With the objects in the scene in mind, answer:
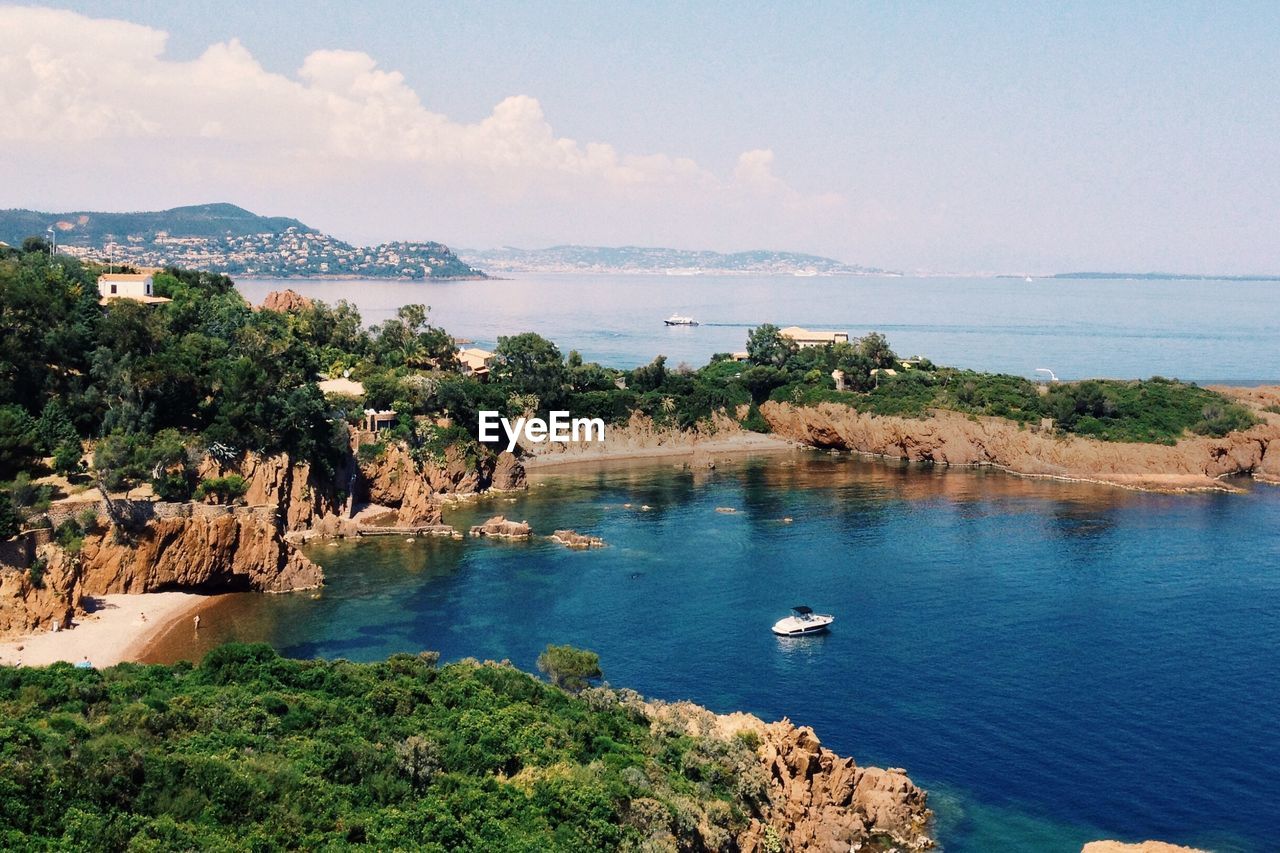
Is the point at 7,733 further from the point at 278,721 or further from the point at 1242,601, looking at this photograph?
the point at 1242,601

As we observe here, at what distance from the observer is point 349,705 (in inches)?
1464

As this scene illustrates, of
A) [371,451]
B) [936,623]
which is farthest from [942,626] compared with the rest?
[371,451]

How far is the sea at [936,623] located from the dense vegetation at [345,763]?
10.6 metres

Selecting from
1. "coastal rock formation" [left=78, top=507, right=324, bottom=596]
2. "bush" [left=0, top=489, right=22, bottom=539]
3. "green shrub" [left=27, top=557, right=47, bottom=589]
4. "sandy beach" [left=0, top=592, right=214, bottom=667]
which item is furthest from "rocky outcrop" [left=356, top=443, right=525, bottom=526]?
"bush" [left=0, top=489, right=22, bottom=539]

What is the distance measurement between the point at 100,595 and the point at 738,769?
37.9 meters

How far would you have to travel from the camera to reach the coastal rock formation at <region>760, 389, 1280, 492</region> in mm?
100375

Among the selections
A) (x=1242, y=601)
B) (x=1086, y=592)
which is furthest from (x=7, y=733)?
(x=1242, y=601)

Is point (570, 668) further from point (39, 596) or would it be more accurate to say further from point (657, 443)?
point (657, 443)

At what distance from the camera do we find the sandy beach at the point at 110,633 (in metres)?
50.7

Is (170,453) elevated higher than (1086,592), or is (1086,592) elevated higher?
(170,453)

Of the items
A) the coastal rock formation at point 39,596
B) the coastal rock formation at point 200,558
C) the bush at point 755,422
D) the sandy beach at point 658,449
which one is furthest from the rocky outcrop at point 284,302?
the coastal rock formation at point 39,596

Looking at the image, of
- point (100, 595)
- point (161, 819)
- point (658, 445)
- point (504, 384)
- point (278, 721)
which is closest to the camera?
point (161, 819)

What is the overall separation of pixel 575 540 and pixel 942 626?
26.3m

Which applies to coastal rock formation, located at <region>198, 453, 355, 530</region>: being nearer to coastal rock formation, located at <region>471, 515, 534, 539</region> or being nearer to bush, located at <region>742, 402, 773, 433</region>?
coastal rock formation, located at <region>471, 515, 534, 539</region>
